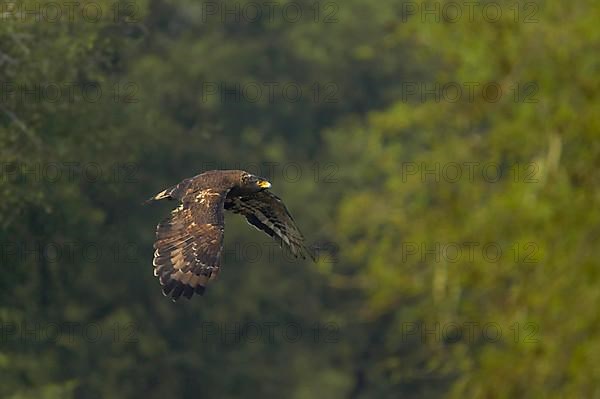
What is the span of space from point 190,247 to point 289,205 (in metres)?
29.1

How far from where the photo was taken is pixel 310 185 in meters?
44.2

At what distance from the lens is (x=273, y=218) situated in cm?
1609

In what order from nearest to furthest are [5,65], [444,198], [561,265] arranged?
[5,65]
[561,265]
[444,198]

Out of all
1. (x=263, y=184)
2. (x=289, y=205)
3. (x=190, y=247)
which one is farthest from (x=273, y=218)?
(x=289, y=205)

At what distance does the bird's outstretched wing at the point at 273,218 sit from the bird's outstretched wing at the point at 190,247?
173 cm

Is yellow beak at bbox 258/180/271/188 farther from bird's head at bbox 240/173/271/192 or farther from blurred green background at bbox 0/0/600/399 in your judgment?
blurred green background at bbox 0/0/600/399

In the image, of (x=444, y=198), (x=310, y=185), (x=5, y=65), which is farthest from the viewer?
(x=310, y=185)

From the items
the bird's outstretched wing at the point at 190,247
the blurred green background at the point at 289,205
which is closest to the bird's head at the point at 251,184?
the bird's outstretched wing at the point at 190,247

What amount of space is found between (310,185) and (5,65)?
996 inches

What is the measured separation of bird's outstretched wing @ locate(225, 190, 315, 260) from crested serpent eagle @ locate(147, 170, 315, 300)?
1.01 ft

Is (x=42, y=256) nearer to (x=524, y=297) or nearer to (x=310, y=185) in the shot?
(x=524, y=297)

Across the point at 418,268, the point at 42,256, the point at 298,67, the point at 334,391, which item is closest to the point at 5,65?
the point at 42,256

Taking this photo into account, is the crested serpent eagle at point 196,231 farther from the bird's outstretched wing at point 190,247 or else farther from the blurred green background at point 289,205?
the blurred green background at point 289,205

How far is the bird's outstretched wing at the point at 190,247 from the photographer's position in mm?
13281
